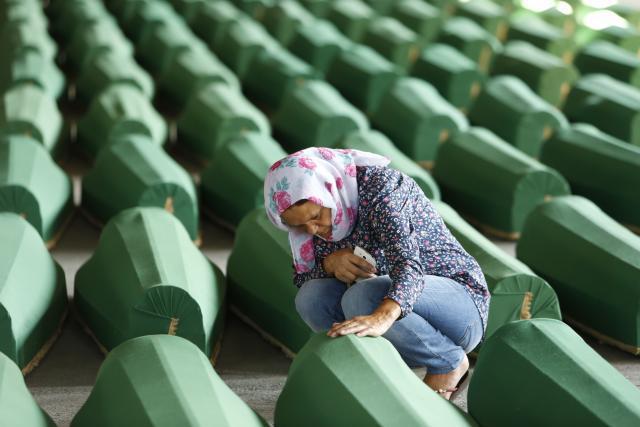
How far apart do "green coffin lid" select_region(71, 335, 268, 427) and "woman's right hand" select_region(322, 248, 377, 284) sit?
39 centimetres

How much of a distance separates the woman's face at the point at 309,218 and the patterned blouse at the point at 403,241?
0.08 metres

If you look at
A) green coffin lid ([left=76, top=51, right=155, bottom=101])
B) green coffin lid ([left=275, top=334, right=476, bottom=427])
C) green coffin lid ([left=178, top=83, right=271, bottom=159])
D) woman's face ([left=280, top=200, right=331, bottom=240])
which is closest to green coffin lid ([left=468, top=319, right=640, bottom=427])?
green coffin lid ([left=275, top=334, right=476, bottom=427])

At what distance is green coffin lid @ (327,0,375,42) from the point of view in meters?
5.98

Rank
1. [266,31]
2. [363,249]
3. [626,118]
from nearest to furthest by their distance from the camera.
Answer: [363,249]
[626,118]
[266,31]

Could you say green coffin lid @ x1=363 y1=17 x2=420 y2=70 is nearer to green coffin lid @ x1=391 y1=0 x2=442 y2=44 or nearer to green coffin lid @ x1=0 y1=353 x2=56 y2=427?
green coffin lid @ x1=391 y1=0 x2=442 y2=44

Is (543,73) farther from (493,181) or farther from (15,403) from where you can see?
(15,403)

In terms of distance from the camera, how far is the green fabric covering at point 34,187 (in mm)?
3078

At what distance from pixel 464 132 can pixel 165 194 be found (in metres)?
1.18

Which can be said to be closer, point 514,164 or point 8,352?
point 8,352

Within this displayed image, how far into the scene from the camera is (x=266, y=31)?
20.0 feet

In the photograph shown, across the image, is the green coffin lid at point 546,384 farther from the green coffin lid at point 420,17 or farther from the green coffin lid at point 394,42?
the green coffin lid at point 420,17

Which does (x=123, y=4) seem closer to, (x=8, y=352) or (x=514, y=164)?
(x=514, y=164)

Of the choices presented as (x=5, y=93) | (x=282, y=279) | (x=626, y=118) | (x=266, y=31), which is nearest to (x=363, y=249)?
(x=282, y=279)

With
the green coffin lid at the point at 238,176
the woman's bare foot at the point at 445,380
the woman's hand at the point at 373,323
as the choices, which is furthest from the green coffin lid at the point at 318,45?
the woman's hand at the point at 373,323
